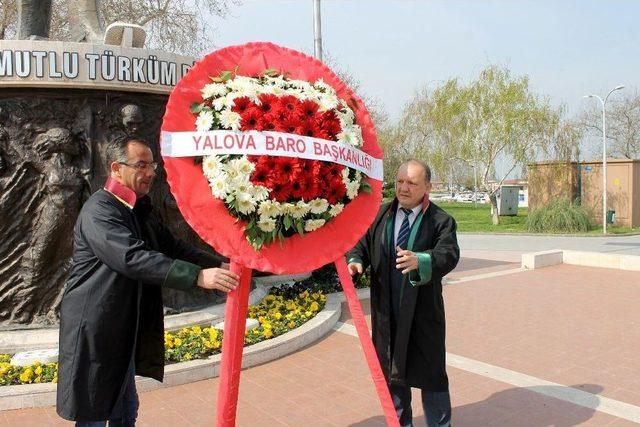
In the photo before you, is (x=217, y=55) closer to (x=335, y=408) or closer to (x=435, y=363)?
(x=435, y=363)

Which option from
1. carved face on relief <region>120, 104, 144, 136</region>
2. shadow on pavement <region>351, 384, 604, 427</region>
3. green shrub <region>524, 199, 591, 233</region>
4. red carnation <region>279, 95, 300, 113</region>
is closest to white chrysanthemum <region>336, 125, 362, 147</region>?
red carnation <region>279, 95, 300, 113</region>

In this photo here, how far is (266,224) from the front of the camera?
7.88ft

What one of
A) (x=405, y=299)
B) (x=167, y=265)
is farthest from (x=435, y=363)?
(x=167, y=265)

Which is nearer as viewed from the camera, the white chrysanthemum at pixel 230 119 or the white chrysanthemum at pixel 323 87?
the white chrysanthemum at pixel 230 119

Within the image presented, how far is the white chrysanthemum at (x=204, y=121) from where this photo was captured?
94.6 inches

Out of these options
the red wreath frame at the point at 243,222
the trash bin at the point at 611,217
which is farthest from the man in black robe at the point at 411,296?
the trash bin at the point at 611,217

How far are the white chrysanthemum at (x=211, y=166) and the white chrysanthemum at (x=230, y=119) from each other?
6.1 inches

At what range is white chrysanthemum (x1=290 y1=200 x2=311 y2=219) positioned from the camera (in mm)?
2428

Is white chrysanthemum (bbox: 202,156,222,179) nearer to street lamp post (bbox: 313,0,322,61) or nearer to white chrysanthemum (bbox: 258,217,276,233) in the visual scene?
white chrysanthemum (bbox: 258,217,276,233)

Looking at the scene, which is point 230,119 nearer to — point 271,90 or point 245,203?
point 271,90

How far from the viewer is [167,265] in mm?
2434

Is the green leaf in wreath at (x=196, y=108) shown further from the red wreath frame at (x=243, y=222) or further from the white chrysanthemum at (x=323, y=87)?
the white chrysanthemum at (x=323, y=87)

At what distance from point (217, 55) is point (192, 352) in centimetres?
320

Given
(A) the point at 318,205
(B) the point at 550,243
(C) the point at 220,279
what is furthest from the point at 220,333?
(B) the point at 550,243
